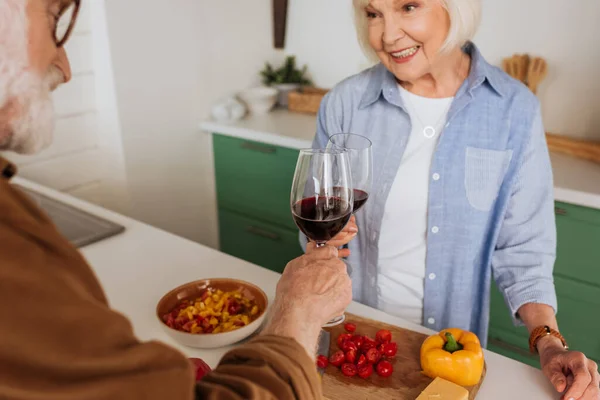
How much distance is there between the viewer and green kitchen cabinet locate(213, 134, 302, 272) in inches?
96.3

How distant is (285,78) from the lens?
9.59 feet

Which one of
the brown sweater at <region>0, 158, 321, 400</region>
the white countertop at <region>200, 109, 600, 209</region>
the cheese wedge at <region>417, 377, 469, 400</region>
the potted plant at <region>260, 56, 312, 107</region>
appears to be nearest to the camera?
the brown sweater at <region>0, 158, 321, 400</region>

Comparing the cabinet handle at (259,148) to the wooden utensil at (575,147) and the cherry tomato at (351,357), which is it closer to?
the wooden utensil at (575,147)

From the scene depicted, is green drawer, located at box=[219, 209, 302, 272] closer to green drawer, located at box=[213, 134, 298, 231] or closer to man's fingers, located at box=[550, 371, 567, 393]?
green drawer, located at box=[213, 134, 298, 231]

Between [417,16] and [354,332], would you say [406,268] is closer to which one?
[354,332]

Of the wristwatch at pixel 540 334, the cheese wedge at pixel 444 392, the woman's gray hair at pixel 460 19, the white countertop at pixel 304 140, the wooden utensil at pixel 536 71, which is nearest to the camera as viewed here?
the cheese wedge at pixel 444 392

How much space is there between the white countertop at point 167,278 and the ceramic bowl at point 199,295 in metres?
0.03

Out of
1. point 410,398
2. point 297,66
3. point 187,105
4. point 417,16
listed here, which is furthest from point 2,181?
point 297,66

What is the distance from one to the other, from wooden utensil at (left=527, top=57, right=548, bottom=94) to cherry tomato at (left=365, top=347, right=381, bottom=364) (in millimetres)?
1605

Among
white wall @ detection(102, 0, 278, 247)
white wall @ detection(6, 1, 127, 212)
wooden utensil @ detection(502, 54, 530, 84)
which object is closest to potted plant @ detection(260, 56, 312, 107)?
white wall @ detection(102, 0, 278, 247)

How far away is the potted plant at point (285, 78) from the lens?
9.48ft

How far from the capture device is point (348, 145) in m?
1.11

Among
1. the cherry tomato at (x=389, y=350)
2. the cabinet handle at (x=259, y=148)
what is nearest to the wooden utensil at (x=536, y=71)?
the cabinet handle at (x=259, y=148)

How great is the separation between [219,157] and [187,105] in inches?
11.4
